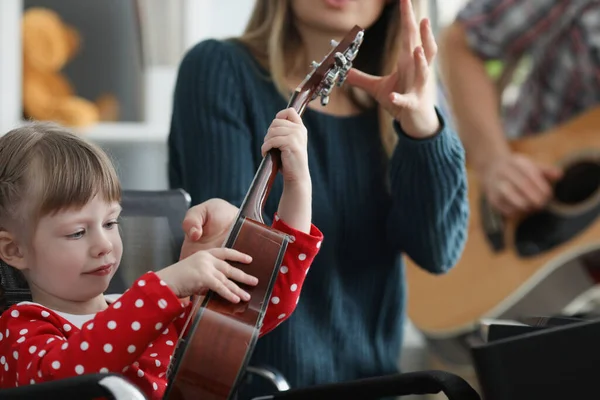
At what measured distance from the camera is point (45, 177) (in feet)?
3.47

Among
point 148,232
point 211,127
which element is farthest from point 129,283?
point 211,127

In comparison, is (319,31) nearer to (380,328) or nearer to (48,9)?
(380,328)

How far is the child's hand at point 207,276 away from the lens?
37.7 inches

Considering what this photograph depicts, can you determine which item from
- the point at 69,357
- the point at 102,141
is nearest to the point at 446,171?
the point at 69,357

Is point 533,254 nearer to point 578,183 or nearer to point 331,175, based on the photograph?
point 578,183

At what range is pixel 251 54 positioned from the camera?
1.59 metres

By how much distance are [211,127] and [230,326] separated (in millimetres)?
632

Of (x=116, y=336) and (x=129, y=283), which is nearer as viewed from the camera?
(x=116, y=336)

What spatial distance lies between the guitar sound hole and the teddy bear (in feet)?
4.38

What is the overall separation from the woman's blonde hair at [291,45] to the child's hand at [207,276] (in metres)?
0.60

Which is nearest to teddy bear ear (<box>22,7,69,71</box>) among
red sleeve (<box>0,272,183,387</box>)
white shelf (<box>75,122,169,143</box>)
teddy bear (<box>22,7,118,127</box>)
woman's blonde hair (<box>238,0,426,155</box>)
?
teddy bear (<box>22,7,118,127</box>)

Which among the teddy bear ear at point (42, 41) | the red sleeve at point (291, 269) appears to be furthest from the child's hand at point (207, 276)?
the teddy bear ear at point (42, 41)

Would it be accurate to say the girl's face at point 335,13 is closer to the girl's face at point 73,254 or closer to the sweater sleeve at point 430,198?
the sweater sleeve at point 430,198

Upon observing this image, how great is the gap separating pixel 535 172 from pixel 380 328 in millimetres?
881
